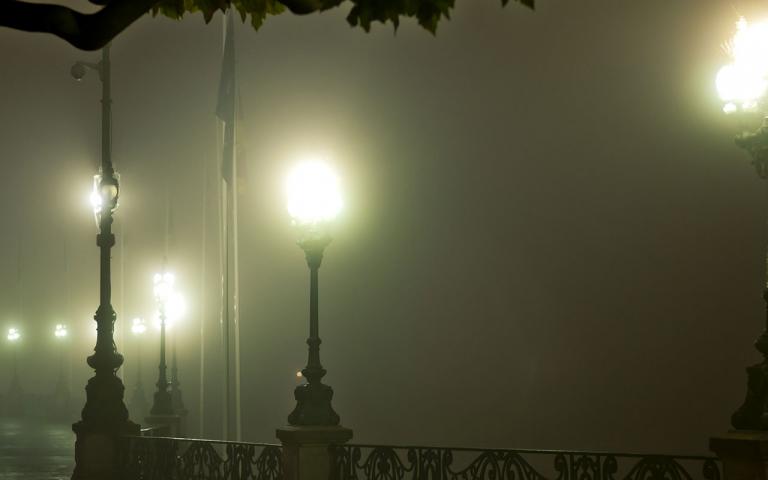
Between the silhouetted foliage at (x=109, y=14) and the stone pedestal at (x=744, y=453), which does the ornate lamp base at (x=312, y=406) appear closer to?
the stone pedestal at (x=744, y=453)

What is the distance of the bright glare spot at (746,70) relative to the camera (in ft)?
54.2

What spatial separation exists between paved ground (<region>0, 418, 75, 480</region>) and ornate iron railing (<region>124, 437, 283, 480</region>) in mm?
Result: 6144

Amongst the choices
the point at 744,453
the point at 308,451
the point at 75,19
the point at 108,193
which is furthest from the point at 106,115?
the point at 75,19

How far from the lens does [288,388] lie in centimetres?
11894

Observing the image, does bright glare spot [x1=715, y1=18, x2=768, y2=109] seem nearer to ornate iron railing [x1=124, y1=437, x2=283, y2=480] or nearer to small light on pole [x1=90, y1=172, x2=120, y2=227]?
ornate iron railing [x1=124, y1=437, x2=283, y2=480]

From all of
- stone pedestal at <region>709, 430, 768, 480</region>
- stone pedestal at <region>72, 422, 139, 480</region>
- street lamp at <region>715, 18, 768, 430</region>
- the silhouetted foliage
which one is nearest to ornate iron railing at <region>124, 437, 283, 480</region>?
stone pedestal at <region>72, 422, 139, 480</region>

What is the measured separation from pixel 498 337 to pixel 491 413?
981 inches

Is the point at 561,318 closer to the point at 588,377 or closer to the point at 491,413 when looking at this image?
the point at 588,377

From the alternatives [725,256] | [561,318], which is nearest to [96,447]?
[725,256]

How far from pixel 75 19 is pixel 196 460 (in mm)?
15020

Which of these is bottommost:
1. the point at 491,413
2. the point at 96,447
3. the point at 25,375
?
the point at 96,447

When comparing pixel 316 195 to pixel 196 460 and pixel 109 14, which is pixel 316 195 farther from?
pixel 109 14

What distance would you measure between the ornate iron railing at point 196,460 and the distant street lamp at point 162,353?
1153 cm

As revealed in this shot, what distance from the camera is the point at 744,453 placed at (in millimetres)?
14359
